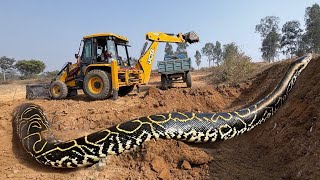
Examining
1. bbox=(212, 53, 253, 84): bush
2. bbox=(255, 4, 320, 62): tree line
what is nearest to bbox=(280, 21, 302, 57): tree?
bbox=(255, 4, 320, 62): tree line

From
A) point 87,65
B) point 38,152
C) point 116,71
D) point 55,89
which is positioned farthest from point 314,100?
point 55,89

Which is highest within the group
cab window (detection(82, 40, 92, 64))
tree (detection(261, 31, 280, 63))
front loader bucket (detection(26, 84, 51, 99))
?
tree (detection(261, 31, 280, 63))

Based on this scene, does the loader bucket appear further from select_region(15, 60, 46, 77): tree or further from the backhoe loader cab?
select_region(15, 60, 46, 77): tree

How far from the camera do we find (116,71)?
1323cm

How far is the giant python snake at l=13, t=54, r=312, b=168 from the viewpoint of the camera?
234 inches

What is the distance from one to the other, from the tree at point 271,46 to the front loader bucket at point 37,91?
4571 centimetres

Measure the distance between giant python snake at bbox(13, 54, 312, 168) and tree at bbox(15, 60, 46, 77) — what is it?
49660 mm

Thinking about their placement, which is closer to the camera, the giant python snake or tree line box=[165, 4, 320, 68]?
the giant python snake

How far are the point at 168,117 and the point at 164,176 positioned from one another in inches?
59.8

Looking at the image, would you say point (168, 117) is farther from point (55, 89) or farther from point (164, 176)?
point (55, 89)

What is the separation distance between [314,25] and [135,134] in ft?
148

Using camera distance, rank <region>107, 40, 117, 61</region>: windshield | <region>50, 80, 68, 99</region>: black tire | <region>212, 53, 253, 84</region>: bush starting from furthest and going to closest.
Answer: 1. <region>212, 53, 253, 84</region>: bush
2. <region>50, 80, 68, 99</region>: black tire
3. <region>107, 40, 117, 61</region>: windshield

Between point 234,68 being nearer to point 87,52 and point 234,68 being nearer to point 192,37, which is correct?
point 192,37

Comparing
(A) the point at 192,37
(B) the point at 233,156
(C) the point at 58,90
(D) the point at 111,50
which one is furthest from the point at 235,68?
(B) the point at 233,156
